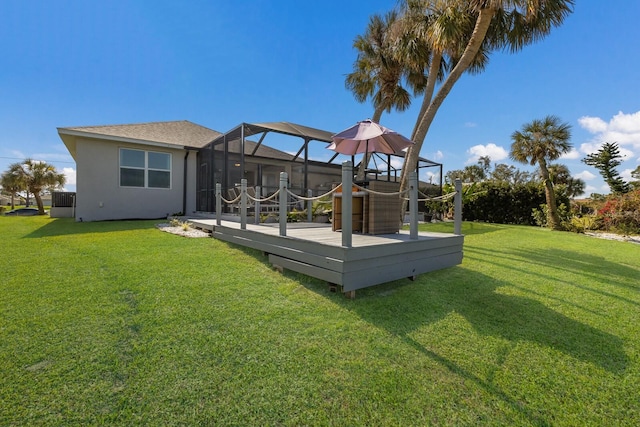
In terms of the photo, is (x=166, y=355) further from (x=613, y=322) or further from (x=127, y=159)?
(x=127, y=159)

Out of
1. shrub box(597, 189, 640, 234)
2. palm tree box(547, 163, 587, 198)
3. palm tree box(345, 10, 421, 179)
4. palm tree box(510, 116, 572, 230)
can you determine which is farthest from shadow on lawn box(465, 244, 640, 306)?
palm tree box(547, 163, 587, 198)

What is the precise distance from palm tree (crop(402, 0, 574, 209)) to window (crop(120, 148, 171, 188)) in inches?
406

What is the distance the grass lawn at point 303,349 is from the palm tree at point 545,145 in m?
9.70

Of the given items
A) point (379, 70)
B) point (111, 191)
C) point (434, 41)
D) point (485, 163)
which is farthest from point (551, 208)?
point (485, 163)

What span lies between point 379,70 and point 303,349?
11465 millimetres

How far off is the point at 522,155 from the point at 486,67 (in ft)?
18.7

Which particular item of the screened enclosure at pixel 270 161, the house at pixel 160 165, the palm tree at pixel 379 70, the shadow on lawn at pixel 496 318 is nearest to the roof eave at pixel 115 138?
the house at pixel 160 165

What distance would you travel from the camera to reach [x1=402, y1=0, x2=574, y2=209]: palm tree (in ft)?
23.7

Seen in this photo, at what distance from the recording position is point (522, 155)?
44.3ft

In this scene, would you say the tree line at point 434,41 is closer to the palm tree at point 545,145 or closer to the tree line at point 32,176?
the palm tree at point 545,145

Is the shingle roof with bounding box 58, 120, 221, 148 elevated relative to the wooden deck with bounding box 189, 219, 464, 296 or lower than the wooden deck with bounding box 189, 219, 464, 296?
elevated

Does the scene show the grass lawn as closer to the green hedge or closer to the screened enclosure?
the screened enclosure

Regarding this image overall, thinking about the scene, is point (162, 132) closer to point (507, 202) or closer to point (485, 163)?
point (507, 202)

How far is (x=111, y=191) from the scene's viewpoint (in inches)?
433
